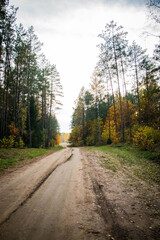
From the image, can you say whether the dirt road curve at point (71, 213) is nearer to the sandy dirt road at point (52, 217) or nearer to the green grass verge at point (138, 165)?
the sandy dirt road at point (52, 217)

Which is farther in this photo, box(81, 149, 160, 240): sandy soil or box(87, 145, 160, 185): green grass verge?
box(87, 145, 160, 185): green grass verge

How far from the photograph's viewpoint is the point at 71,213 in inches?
112

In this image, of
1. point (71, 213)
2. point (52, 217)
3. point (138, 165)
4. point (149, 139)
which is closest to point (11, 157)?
point (52, 217)

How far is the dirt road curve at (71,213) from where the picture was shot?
7.33ft

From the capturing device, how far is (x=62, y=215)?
2.76 metres

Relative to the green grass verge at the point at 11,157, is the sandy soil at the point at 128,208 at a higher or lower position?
lower

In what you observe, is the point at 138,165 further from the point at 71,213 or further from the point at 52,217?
the point at 52,217

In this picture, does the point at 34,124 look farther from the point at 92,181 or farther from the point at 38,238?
the point at 38,238

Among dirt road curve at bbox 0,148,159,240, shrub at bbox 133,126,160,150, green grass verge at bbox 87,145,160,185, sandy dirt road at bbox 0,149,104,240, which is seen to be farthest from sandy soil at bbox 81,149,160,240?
shrub at bbox 133,126,160,150

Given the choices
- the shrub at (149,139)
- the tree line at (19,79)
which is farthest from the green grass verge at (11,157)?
the shrub at (149,139)

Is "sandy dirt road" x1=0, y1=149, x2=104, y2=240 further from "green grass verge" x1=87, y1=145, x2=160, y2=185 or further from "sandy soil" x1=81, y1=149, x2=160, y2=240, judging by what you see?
"green grass verge" x1=87, y1=145, x2=160, y2=185

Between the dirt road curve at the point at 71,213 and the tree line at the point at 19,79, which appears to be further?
the tree line at the point at 19,79

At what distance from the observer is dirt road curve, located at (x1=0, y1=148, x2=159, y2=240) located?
2234 millimetres

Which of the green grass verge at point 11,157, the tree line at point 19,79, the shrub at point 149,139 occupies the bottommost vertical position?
the green grass verge at point 11,157
